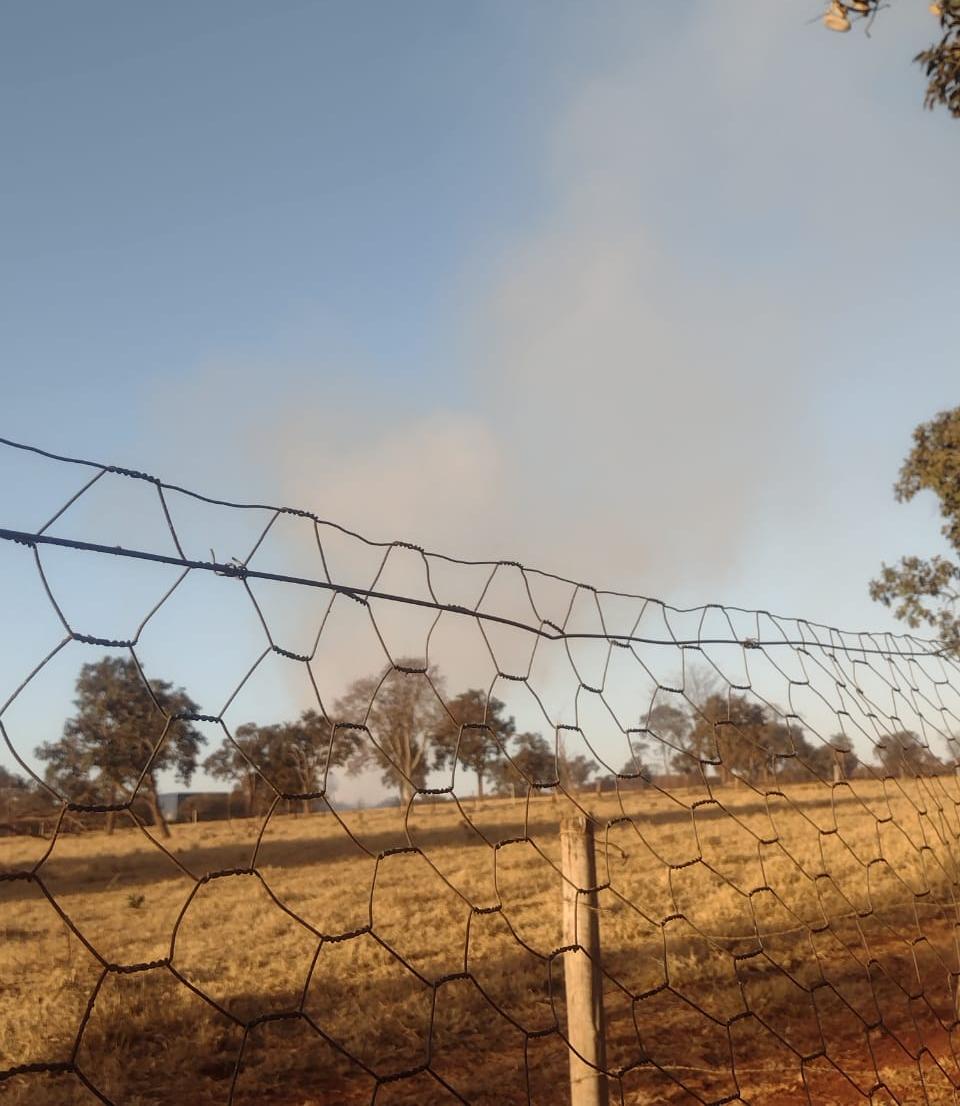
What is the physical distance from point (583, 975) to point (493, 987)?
4764 mm

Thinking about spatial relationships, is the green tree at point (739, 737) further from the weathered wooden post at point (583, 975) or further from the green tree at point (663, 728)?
the weathered wooden post at point (583, 975)

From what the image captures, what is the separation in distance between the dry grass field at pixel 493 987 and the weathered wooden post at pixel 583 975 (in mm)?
71

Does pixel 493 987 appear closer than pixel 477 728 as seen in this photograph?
No

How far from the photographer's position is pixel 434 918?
913 cm

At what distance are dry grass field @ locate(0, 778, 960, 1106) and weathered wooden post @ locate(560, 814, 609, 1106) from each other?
0.23ft

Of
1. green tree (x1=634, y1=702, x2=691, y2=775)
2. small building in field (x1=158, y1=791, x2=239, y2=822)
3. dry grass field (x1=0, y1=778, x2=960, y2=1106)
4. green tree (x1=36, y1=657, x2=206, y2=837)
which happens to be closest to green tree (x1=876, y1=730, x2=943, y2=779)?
dry grass field (x1=0, y1=778, x2=960, y2=1106)

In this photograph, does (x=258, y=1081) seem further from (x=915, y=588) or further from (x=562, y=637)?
(x=915, y=588)

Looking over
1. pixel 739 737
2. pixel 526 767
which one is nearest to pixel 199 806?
pixel 526 767

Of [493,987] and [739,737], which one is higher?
[739,737]

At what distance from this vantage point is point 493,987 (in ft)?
20.7

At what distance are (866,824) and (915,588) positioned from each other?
6.49m

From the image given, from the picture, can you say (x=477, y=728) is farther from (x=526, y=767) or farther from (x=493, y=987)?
(x=526, y=767)

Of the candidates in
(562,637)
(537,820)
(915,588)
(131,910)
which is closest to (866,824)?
(915,588)

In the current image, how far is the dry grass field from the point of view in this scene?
324 centimetres
